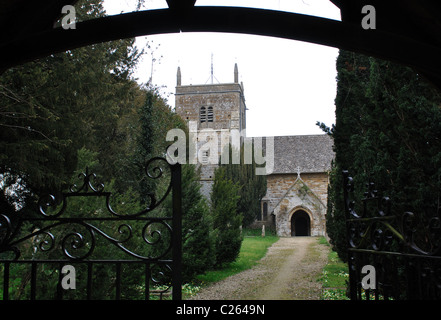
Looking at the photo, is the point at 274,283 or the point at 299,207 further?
the point at 299,207

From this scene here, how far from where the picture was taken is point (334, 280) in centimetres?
980

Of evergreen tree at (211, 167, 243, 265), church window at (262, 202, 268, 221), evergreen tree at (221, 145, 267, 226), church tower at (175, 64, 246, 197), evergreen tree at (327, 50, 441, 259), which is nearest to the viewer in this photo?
evergreen tree at (327, 50, 441, 259)

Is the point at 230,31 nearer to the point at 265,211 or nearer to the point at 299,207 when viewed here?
the point at 299,207

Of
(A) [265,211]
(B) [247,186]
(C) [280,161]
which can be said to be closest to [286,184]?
(C) [280,161]

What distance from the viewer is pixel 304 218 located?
99.9 ft

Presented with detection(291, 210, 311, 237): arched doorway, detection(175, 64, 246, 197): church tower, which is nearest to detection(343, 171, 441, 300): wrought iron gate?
detection(291, 210, 311, 237): arched doorway

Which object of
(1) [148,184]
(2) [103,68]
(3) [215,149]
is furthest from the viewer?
(3) [215,149]

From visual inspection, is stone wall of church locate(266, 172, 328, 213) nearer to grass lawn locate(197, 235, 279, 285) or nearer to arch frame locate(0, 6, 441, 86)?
grass lawn locate(197, 235, 279, 285)

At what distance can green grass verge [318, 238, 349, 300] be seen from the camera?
26.3 ft

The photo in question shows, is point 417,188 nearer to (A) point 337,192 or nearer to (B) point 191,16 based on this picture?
(B) point 191,16

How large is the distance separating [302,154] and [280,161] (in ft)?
6.53

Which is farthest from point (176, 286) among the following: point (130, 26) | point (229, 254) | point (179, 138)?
point (179, 138)

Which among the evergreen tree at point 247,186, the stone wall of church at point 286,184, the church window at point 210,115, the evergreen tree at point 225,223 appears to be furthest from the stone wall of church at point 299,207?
the evergreen tree at point 225,223

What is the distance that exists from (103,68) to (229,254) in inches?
295
